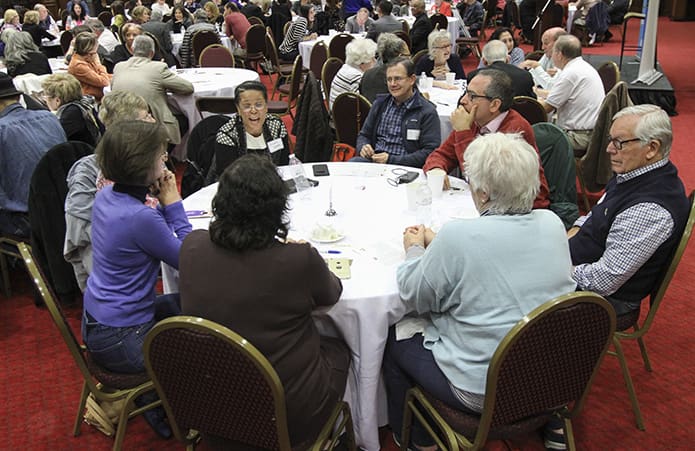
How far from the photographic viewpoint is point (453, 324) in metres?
1.85

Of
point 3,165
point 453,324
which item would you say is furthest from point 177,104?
point 453,324

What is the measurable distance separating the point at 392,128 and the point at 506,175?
200 cm

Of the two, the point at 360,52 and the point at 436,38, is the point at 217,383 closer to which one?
the point at 360,52

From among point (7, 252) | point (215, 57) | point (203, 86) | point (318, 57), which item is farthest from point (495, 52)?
point (7, 252)

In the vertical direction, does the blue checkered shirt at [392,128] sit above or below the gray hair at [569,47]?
below

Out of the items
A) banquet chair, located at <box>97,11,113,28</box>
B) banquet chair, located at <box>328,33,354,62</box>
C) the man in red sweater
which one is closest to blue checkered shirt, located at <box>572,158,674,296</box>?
the man in red sweater

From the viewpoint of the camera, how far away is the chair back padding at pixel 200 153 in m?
3.32

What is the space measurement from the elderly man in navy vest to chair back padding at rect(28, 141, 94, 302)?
8.23 feet

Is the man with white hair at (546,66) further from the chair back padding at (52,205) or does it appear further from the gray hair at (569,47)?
the chair back padding at (52,205)

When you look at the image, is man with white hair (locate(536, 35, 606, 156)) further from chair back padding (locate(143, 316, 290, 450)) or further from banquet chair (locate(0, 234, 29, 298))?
banquet chair (locate(0, 234, 29, 298))

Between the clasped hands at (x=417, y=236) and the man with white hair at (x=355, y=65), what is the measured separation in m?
2.80

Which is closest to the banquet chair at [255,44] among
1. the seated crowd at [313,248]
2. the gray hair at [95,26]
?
the gray hair at [95,26]

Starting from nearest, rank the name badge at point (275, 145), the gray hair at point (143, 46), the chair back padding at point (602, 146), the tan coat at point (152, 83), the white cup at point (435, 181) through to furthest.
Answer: the white cup at point (435, 181) < the name badge at point (275, 145) < the chair back padding at point (602, 146) < the tan coat at point (152, 83) < the gray hair at point (143, 46)

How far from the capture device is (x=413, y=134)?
3531mm
